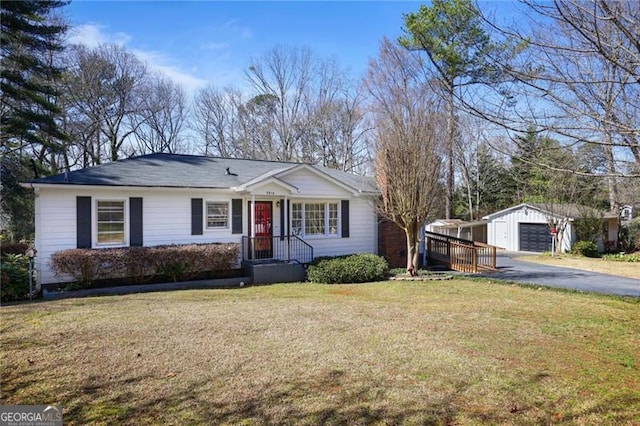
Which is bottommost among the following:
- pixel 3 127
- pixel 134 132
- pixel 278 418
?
pixel 278 418

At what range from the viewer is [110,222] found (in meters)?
11.4

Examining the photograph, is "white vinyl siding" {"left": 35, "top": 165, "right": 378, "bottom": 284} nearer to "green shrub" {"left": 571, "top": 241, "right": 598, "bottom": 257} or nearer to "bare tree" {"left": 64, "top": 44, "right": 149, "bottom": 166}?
"green shrub" {"left": 571, "top": 241, "right": 598, "bottom": 257}

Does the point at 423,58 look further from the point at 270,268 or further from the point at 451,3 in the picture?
the point at 270,268

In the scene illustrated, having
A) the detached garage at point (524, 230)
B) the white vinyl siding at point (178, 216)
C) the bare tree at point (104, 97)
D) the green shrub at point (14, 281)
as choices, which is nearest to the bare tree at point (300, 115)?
the bare tree at point (104, 97)

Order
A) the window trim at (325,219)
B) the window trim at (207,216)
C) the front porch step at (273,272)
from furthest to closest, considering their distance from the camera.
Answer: the window trim at (325,219)
the window trim at (207,216)
the front porch step at (273,272)

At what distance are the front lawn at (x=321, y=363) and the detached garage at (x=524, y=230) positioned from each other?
18.5 meters

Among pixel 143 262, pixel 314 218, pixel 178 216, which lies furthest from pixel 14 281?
pixel 314 218

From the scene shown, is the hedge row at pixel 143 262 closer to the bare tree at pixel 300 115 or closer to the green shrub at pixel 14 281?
the green shrub at pixel 14 281

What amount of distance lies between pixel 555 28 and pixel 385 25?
659 cm

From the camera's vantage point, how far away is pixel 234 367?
457 centimetres

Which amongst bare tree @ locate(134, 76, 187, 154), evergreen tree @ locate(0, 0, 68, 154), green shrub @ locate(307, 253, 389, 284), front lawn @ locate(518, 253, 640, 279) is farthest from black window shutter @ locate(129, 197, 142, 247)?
bare tree @ locate(134, 76, 187, 154)

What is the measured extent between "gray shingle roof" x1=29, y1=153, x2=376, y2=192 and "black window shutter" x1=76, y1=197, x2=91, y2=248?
1.90ft

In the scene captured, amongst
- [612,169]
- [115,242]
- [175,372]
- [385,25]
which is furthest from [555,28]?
[115,242]

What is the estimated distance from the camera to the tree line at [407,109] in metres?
4.31
